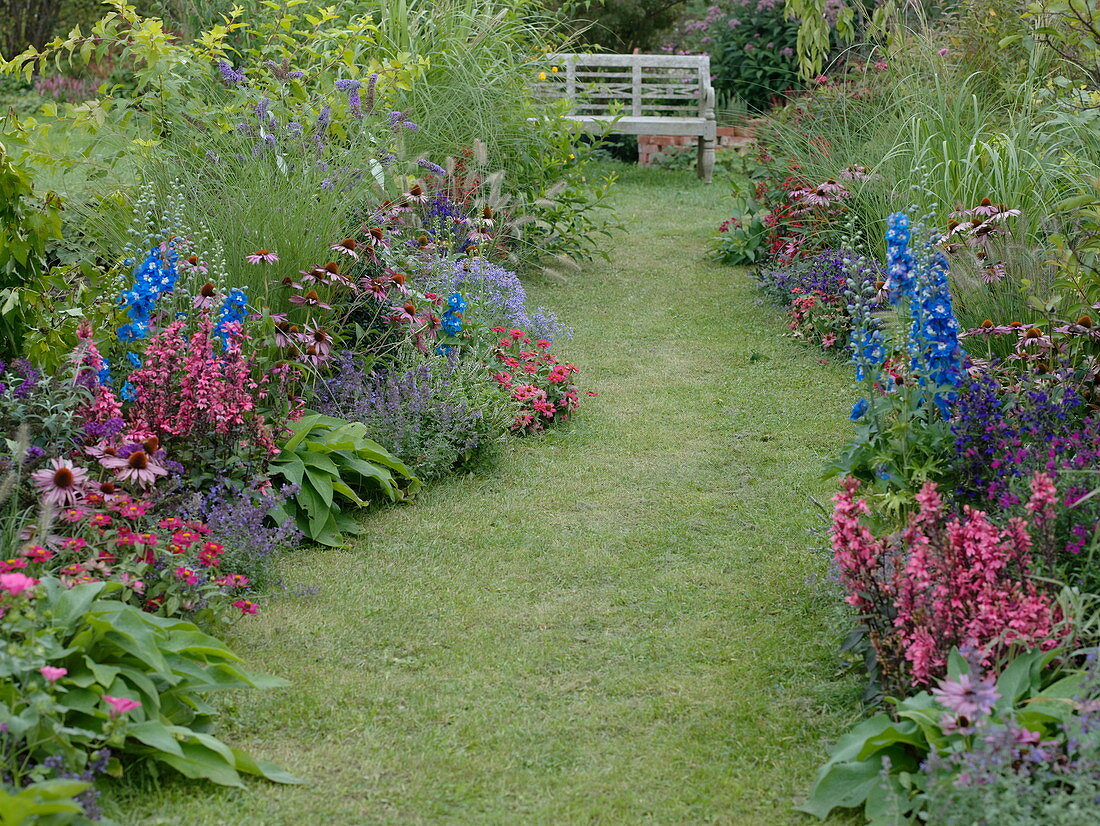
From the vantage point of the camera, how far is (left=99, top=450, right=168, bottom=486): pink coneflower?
328 cm

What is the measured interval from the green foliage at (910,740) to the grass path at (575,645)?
0.44 ft

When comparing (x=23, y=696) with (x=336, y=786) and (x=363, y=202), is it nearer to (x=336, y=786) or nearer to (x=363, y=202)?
(x=336, y=786)

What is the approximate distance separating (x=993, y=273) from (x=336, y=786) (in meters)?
3.69

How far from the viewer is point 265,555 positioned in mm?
3666

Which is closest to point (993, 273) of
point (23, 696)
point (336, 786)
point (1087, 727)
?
point (1087, 727)

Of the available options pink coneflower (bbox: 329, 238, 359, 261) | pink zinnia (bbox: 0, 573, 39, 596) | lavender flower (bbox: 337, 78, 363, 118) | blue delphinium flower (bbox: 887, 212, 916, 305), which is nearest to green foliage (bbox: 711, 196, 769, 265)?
lavender flower (bbox: 337, 78, 363, 118)

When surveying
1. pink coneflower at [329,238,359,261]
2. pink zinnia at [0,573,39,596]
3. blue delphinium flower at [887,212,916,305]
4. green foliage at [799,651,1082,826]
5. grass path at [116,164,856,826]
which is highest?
Answer: blue delphinium flower at [887,212,916,305]

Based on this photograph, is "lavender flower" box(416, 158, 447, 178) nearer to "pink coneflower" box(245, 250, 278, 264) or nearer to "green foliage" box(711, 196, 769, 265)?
"pink coneflower" box(245, 250, 278, 264)

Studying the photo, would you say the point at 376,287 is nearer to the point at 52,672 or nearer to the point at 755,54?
the point at 52,672

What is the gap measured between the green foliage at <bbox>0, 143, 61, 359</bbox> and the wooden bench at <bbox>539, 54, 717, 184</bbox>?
8778 mm

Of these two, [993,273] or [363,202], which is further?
[363,202]

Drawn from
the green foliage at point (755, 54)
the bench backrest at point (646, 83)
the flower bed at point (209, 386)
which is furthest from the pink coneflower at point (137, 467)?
the green foliage at point (755, 54)

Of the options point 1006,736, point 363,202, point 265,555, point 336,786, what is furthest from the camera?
point 363,202

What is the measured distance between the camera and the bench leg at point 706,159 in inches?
517
